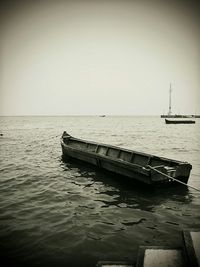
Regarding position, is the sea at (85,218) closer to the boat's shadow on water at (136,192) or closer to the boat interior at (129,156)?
the boat's shadow on water at (136,192)

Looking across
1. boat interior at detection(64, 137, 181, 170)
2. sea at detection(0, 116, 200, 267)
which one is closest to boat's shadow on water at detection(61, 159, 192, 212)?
sea at detection(0, 116, 200, 267)

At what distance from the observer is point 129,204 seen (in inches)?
322

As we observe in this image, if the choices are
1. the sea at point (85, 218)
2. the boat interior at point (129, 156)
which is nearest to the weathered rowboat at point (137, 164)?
the boat interior at point (129, 156)

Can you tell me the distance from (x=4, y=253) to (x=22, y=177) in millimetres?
6744

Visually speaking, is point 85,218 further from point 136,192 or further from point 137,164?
point 137,164

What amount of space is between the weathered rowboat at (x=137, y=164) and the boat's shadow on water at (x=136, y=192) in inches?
14.0

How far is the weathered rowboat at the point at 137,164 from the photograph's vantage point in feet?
29.6

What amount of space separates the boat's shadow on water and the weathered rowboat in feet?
1.17

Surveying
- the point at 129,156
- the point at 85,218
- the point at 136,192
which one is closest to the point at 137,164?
the point at 129,156

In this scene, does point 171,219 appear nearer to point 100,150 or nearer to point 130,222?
point 130,222

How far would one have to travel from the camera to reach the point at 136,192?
9320mm

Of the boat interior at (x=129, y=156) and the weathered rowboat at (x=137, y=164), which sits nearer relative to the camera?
the weathered rowboat at (x=137, y=164)

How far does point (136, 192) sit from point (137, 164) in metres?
2.43

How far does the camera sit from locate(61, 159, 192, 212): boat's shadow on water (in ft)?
27.3
